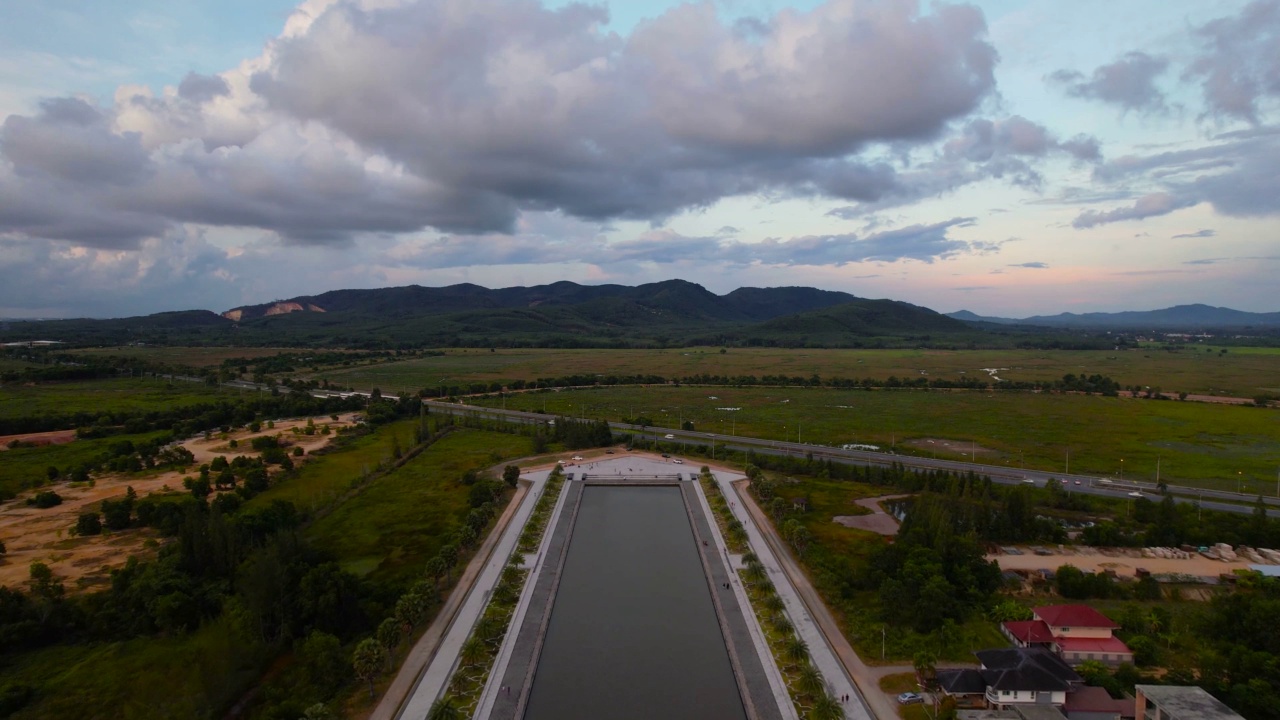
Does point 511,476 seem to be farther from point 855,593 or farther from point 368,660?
point 855,593

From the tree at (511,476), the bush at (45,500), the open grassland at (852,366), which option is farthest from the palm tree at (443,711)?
the open grassland at (852,366)

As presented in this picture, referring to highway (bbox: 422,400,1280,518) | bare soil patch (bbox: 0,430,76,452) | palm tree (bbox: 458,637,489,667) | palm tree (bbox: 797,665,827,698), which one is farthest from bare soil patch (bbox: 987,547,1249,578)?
bare soil patch (bbox: 0,430,76,452)

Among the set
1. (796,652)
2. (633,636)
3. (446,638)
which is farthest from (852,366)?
(446,638)

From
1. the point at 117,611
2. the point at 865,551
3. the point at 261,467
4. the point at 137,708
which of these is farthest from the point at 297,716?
the point at 261,467

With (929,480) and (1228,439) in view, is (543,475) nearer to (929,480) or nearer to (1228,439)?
(929,480)

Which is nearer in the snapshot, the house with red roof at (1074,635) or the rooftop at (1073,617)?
the house with red roof at (1074,635)

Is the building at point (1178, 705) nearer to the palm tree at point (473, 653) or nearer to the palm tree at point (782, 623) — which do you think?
the palm tree at point (782, 623)
